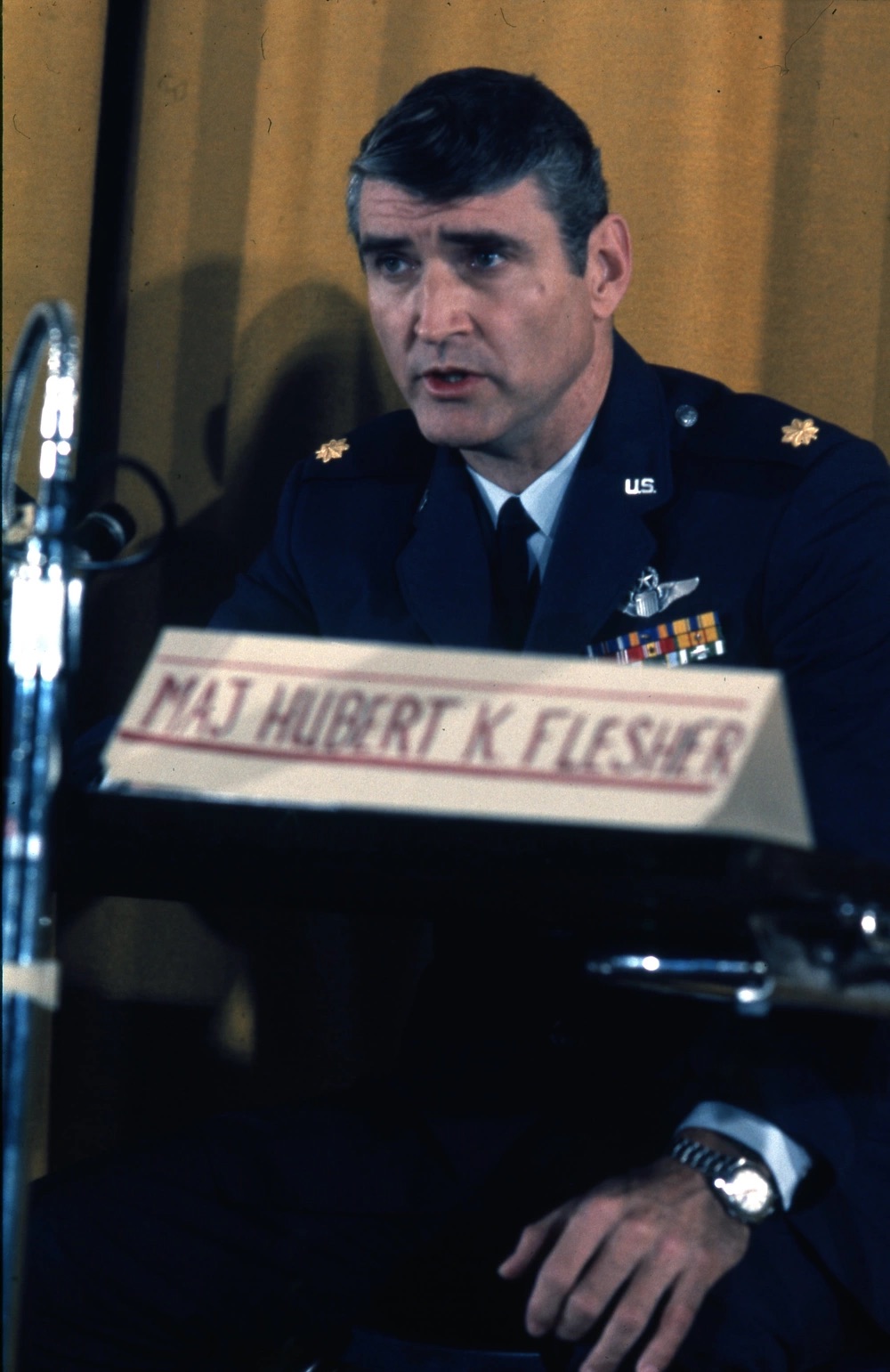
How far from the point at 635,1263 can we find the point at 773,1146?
10 centimetres

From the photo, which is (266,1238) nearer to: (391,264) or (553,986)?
(553,986)

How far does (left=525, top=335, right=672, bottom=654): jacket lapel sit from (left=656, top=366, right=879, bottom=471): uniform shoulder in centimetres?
2

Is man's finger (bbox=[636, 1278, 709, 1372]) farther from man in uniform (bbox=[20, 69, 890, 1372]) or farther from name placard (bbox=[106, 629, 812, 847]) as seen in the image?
name placard (bbox=[106, 629, 812, 847])

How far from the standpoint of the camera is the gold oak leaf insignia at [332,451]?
1287 mm

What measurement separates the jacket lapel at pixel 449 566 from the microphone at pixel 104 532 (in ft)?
0.87

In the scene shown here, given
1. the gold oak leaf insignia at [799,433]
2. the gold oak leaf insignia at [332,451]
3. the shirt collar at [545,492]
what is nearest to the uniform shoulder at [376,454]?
the gold oak leaf insignia at [332,451]

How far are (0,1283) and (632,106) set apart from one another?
1240 mm

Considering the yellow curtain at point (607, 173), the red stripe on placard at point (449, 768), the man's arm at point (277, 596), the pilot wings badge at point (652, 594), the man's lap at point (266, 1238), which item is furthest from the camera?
the yellow curtain at point (607, 173)

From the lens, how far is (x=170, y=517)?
62 cm

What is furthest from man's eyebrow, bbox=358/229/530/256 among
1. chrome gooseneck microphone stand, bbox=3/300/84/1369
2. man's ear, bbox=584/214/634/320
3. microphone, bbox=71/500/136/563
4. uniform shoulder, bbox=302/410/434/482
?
chrome gooseneck microphone stand, bbox=3/300/84/1369

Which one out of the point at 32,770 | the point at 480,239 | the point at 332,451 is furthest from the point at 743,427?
the point at 32,770

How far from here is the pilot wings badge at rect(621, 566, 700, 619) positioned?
1047 millimetres

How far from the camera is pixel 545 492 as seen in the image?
117 centimetres

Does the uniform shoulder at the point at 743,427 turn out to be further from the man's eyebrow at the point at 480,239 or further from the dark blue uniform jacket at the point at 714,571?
the man's eyebrow at the point at 480,239
